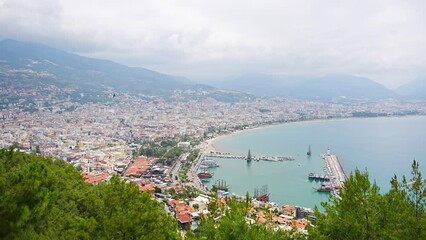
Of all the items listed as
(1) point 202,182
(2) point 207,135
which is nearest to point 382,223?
(1) point 202,182

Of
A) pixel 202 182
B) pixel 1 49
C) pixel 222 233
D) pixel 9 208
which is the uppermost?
pixel 1 49

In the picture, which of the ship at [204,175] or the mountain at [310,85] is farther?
the mountain at [310,85]

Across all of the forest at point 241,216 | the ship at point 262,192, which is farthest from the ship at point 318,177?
the forest at point 241,216

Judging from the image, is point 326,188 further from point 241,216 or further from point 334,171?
point 241,216

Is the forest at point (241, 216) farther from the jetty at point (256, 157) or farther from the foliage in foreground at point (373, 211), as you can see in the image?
the jetty at point (256, 157)

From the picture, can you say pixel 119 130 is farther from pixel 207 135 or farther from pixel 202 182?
pixel 202 182

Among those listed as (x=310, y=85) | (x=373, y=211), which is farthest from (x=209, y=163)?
(x=310, y=85)

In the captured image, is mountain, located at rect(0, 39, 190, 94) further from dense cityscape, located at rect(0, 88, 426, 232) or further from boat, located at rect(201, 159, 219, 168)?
boat, located at rect(201, 159, 219, 168)

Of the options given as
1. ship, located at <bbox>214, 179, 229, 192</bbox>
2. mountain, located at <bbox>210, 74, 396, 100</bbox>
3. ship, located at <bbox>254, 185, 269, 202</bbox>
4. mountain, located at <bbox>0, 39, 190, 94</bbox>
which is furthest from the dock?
mountain, located at <bbox>210, 74, 396, 100</bbox>
